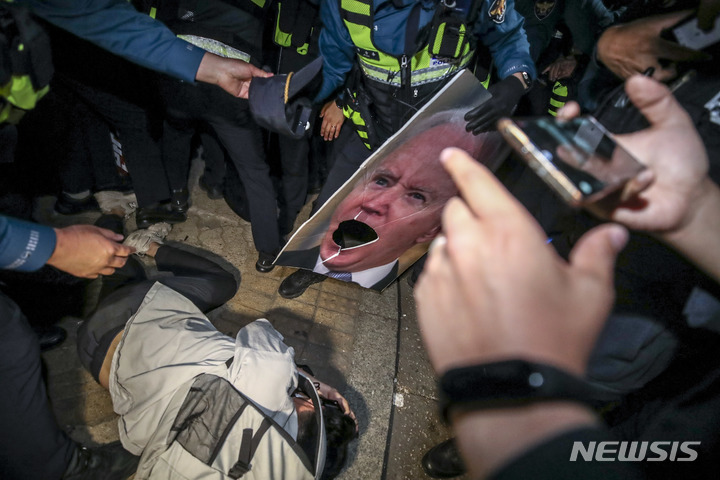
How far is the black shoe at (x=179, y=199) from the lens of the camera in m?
3.12

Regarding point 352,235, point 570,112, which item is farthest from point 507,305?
point 352,235

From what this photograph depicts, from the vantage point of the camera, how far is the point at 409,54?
6.26ft

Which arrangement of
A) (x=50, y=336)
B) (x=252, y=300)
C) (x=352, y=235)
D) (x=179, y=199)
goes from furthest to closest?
(x=179, y=199) → (x=252, y=300) → (x=352, y=235) → (x=50, y=336)

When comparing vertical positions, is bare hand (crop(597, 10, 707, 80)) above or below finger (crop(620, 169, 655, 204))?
above

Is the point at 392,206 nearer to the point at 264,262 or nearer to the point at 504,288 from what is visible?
the point at 264,262

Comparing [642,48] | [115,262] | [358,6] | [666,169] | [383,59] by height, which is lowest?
[115,262]

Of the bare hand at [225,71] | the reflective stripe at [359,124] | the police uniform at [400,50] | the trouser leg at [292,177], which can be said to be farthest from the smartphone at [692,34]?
the trouser leg at [292,177]

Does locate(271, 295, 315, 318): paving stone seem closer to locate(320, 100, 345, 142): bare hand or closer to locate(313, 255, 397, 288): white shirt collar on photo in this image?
locate(313, 255, 397, 288): white shirt collar on photo

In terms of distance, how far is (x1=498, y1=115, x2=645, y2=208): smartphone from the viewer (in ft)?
2.36

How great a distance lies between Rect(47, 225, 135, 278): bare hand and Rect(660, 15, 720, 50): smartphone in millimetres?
2331

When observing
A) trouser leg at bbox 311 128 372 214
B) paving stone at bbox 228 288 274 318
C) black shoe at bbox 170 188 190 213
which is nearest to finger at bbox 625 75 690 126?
trouser leg at bbox 311 128 372 214

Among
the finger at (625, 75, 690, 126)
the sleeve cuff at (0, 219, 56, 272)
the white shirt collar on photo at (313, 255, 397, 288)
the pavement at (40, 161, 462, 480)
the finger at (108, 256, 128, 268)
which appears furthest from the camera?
the white shirt collar on photo at (313, 255, 397, 288)

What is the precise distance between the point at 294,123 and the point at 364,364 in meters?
1.70

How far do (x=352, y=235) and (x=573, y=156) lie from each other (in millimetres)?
1692
